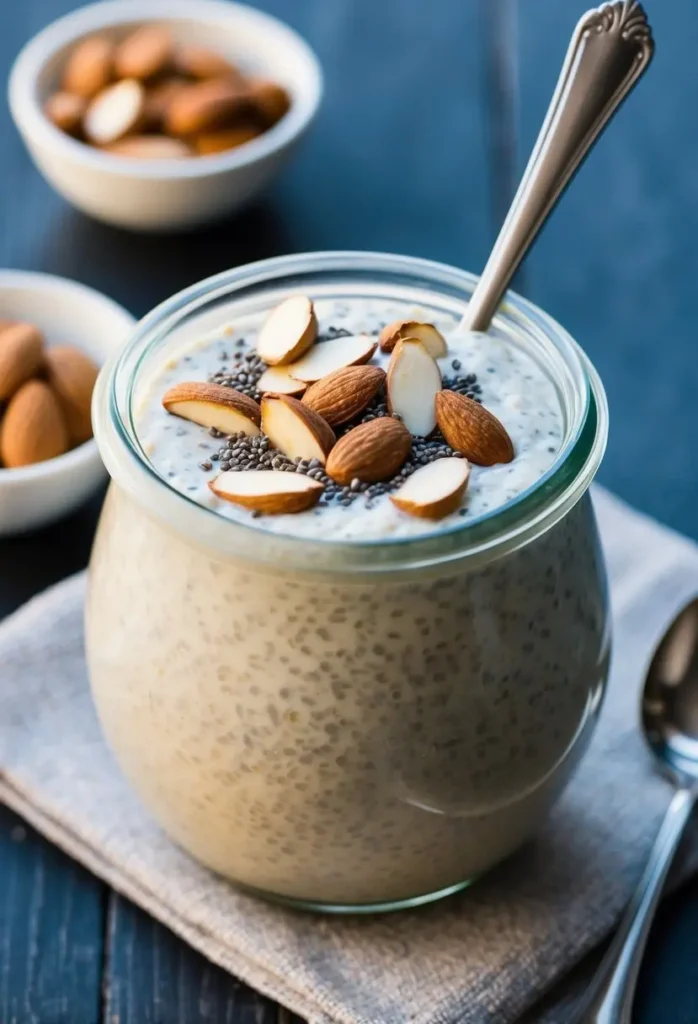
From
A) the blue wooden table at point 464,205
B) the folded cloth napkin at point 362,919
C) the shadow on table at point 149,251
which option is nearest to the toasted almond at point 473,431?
the folded cloth napkin at point 362,919

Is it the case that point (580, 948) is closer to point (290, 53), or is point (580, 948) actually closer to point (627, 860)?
point (627, 860)

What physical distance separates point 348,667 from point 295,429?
0.43ft

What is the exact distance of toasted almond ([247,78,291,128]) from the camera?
4.78ft

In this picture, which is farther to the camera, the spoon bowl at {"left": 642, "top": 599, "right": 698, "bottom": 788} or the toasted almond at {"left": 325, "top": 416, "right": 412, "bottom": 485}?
the spoon bowl at {"left": 642, "top": 599, "right": 698, "bottom": 788}

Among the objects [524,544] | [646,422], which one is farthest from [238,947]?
[646,422]

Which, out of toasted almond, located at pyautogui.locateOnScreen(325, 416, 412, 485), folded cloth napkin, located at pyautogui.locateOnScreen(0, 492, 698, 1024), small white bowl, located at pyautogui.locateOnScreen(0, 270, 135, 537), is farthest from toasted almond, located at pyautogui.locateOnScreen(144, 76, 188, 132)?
toasted almond, located at pyautogui.locateOnScreen(325, 416, 412, 485)

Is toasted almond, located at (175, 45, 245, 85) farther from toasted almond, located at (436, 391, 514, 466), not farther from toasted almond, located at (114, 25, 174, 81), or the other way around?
toasted almond, located at (436, 391, 514, 466)

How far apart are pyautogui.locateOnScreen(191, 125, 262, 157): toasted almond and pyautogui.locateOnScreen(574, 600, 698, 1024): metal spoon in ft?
2.24

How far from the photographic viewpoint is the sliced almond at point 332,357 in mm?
827

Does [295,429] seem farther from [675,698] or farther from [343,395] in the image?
[675,698]

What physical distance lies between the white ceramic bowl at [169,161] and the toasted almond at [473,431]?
0.66 m

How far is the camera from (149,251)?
145 cm

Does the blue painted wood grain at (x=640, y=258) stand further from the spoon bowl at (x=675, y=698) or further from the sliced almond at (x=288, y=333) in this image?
the sliced almond at (x=288, y=333)

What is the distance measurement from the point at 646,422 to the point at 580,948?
54 cm
